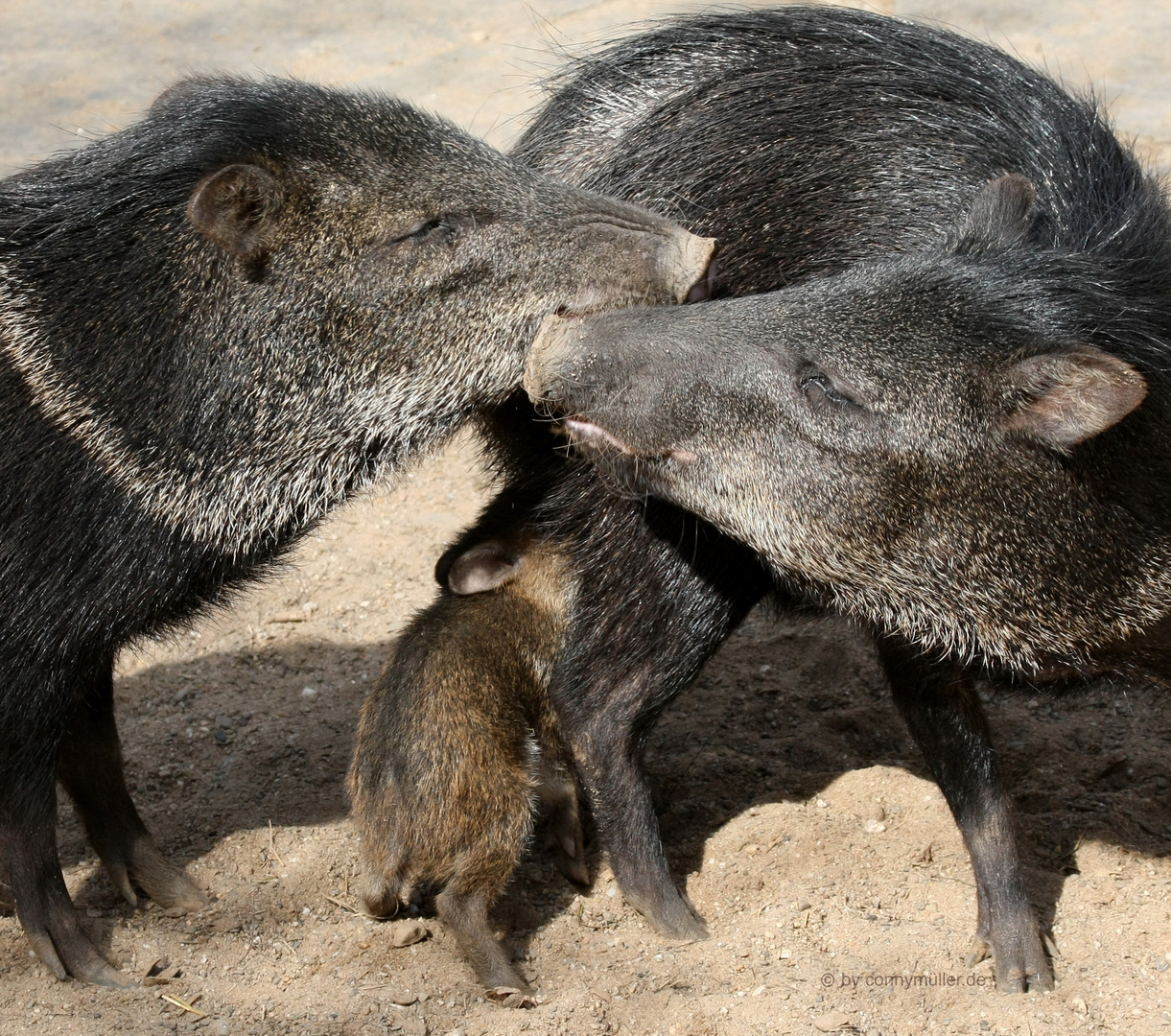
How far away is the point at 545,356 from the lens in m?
3.08

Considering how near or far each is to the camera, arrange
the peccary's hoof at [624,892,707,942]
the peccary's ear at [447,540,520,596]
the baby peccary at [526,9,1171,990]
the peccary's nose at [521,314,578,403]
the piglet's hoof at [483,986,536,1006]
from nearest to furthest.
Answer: the baby peccary at [526,9,1171,990] < the peccary's nose at [521,314,578,403] < the piglet's hoof at [483,986,536,1006] < the peccary's hoof at [624,892,707,942] < the peccary's ear at [447,540,520,596]

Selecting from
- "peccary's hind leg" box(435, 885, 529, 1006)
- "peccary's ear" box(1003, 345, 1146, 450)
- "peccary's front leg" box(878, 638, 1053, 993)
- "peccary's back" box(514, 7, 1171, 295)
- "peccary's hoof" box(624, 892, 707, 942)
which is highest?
"peccary's back" box(514, 7, 1171, 295)

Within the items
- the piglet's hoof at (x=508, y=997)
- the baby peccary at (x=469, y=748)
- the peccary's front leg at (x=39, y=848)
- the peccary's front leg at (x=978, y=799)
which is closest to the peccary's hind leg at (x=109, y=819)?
the peccary's front leg at (x=39, y=848)

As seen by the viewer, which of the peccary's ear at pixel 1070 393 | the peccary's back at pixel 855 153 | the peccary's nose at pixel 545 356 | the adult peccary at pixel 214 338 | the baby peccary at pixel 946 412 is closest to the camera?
the peccary's ear at pixel 1070 393

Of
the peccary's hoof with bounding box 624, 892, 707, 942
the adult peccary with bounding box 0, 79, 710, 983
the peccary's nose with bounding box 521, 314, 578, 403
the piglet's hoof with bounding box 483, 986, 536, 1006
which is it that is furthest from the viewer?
the peccary's hoof with bounding box 624, 892, 707, 942

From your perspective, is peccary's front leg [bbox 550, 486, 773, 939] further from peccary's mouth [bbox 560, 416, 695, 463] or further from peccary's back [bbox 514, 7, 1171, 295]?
peccary's back [bbox 514, 7, 1171, 295]

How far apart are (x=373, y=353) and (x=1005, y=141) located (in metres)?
1.63

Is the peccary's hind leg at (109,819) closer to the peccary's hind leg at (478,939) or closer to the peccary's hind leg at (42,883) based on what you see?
the peccary's hind leg at (42,883)

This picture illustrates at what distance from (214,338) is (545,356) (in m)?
0.76

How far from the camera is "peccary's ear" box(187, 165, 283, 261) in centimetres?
310

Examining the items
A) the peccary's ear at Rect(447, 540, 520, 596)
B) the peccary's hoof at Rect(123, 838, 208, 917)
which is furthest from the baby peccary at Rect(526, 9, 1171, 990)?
the peccary's hoof at Rect(123, 838, 208, 917)

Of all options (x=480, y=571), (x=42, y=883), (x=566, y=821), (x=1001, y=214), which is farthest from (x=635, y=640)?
(x=42, y=883)

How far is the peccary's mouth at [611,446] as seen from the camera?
3.00 m

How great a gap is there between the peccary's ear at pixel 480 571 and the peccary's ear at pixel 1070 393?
4.45ft
